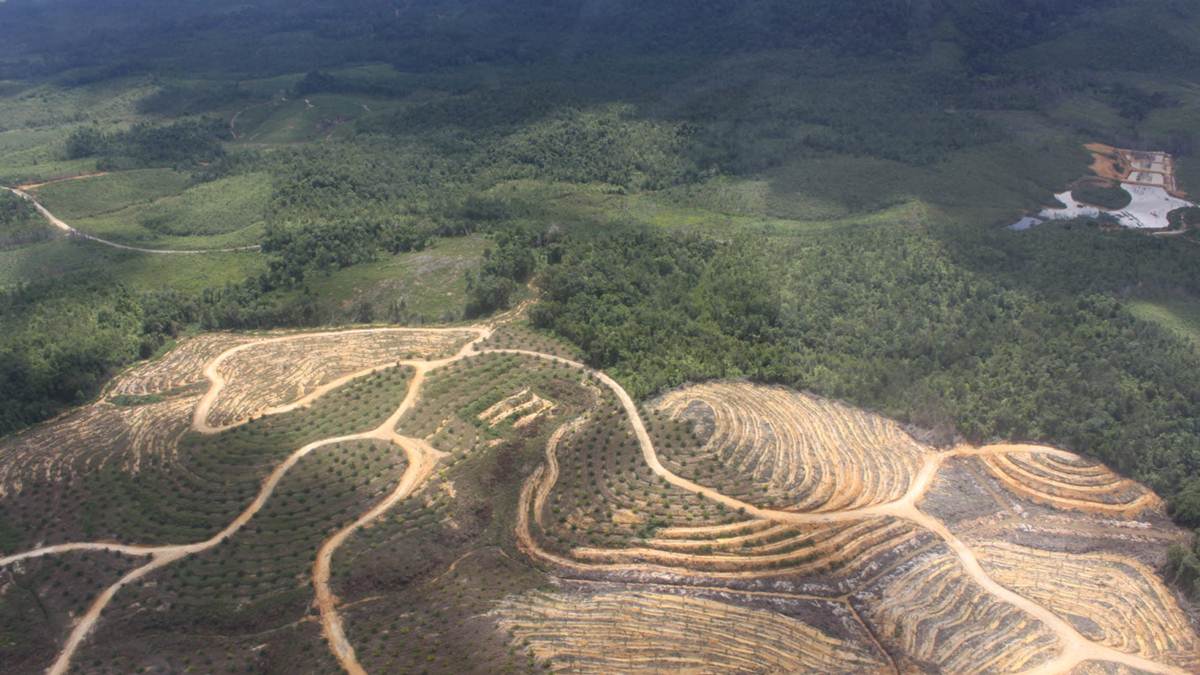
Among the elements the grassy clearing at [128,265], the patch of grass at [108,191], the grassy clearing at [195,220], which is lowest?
the grassy clearing at [128,265]

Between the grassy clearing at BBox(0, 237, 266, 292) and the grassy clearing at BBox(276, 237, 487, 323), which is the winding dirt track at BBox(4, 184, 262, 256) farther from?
the grassy clearing at BBox(276, 237, 487, 323)

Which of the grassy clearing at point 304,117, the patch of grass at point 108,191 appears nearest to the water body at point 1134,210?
the grassy clearing at point 304,117

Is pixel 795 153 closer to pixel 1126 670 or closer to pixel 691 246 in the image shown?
pixel 691 246

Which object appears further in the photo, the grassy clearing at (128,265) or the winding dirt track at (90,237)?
the winding dirt track at (90,237)

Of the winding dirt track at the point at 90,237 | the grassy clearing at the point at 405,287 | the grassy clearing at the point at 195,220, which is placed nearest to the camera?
the grassy clearing at the point at 405,287

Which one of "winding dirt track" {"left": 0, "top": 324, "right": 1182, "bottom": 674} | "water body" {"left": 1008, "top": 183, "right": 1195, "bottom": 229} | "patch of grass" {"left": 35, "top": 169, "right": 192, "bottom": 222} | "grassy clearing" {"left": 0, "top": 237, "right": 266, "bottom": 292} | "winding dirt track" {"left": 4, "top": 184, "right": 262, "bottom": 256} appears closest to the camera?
"winding dirt track" {"left": 0, "top": 324, "right": 1182, "bottom": 674}

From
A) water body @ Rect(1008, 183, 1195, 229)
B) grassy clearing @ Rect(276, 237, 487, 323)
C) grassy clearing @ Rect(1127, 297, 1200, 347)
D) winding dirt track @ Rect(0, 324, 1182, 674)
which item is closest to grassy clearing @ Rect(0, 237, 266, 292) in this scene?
grassy clearing @ Rect(276, 237, 487, 323)

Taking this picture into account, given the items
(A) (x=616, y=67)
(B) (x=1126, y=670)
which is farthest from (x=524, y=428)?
(A) (x=616, y=67)

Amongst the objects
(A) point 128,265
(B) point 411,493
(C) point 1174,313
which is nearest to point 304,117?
(A) point 128,265

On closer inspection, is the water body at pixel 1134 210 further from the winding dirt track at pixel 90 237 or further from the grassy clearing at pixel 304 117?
the grassy clearing at pixel 304 117

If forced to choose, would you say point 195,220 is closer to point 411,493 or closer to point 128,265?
point 128,265
